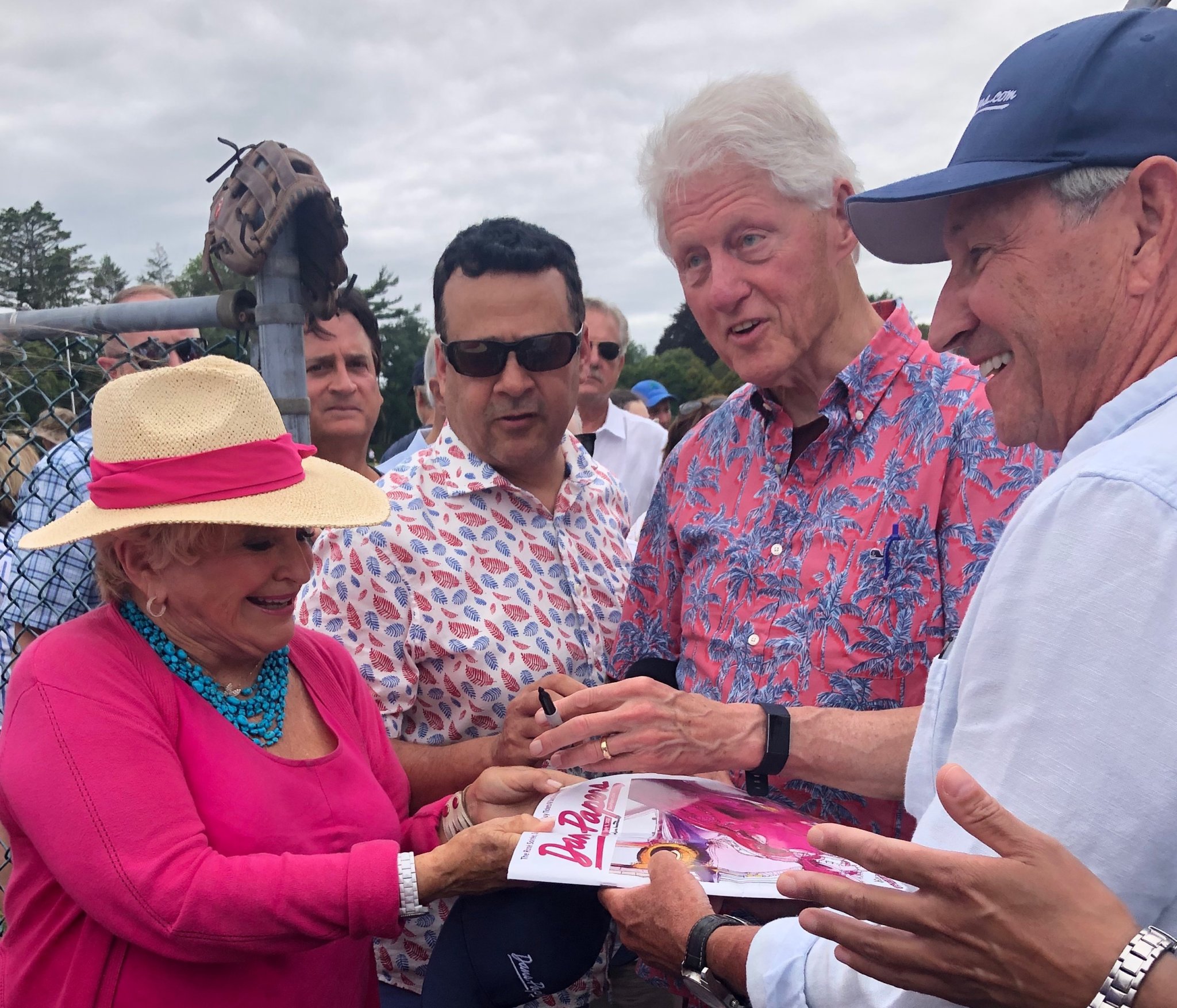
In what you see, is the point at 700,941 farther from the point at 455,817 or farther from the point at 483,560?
the point at 483,560

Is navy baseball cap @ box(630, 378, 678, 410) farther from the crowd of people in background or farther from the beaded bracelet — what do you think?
the beaded bracelet

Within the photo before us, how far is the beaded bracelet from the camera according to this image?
2248mm

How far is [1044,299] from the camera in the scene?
4.48 ft

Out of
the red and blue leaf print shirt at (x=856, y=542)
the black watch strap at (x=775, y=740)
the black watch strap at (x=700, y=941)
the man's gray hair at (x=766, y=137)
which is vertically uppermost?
the man's gray hair at (x=766, y=137)

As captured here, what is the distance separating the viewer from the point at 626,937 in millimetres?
1803

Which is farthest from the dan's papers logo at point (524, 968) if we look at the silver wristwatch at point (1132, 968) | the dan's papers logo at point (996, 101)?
the dan's papers logo at point (996, 101)

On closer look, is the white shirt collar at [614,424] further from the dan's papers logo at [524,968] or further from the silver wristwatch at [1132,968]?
the silver wristwatch at [1132,968]

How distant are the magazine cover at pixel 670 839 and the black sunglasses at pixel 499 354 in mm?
1103

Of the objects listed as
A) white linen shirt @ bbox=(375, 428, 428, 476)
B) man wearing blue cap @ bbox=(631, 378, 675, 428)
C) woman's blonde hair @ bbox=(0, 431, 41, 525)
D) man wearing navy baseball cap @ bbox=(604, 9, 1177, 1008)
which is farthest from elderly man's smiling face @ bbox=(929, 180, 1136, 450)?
man wearing blue cap @ bbox=(631, 378, 675, 428)

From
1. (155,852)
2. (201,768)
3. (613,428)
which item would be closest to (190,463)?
(201,768)

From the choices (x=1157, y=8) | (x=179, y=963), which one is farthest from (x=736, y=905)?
(x=1157, y=8)

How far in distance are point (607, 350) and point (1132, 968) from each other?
6217mm

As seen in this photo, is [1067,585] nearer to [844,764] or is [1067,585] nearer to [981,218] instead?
[981,218]

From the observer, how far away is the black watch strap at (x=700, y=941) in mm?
1604
